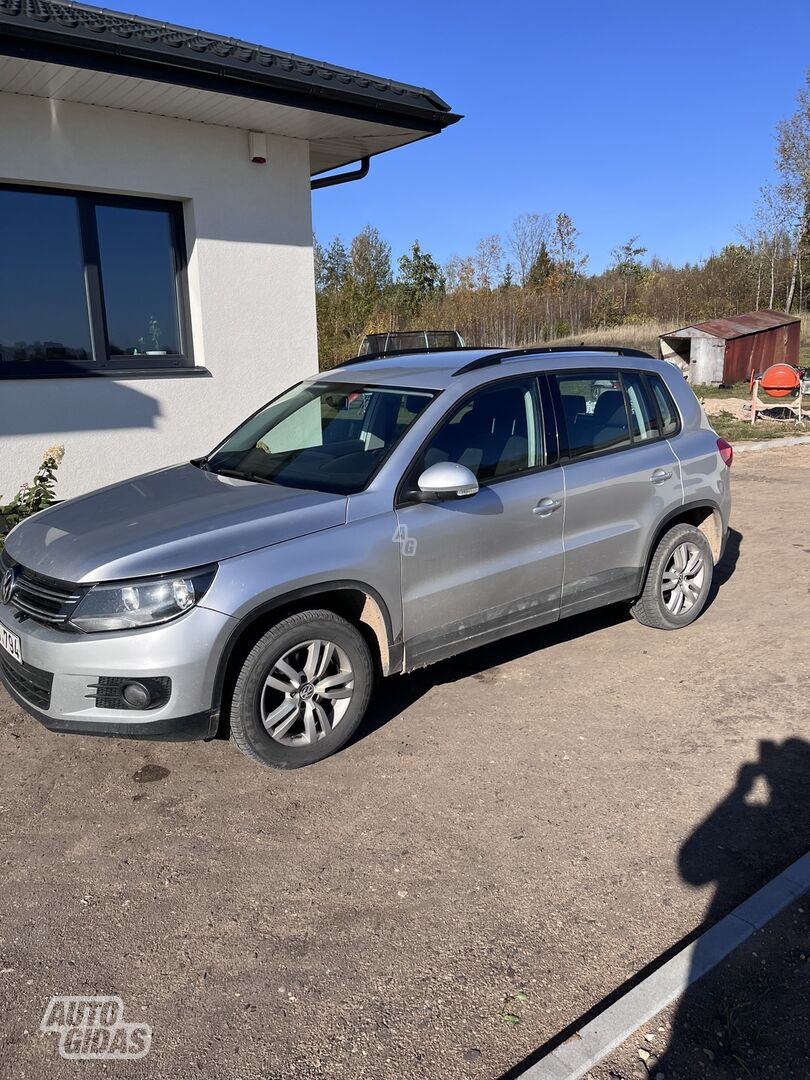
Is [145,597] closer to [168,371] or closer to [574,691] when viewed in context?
[574,691]

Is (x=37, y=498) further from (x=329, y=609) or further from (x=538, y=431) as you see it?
(x=538, y=431)

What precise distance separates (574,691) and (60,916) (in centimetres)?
275

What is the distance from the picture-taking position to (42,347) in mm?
7066

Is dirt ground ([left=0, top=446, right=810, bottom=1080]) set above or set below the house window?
below

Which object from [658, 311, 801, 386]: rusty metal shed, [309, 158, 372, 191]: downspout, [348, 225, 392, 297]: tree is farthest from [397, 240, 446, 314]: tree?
[309, 158, 372, 191]: downspout

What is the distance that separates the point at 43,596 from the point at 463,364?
2355mm

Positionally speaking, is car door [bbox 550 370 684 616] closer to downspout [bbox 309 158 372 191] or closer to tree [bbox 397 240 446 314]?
downspout [bbox 309 158 372 191]

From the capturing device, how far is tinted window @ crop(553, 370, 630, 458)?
4.61 meters

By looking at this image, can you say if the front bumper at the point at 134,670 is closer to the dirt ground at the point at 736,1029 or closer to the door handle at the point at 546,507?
the door handle at the point at 546,507

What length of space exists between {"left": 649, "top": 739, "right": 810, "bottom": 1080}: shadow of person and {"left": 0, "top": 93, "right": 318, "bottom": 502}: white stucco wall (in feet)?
18.9

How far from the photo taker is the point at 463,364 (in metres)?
4.38

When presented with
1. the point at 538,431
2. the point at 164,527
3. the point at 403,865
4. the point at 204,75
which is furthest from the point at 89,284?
the point at 403,865

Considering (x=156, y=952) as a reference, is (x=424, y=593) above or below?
above

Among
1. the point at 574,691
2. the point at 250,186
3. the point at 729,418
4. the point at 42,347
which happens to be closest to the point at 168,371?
the point at 42,347
